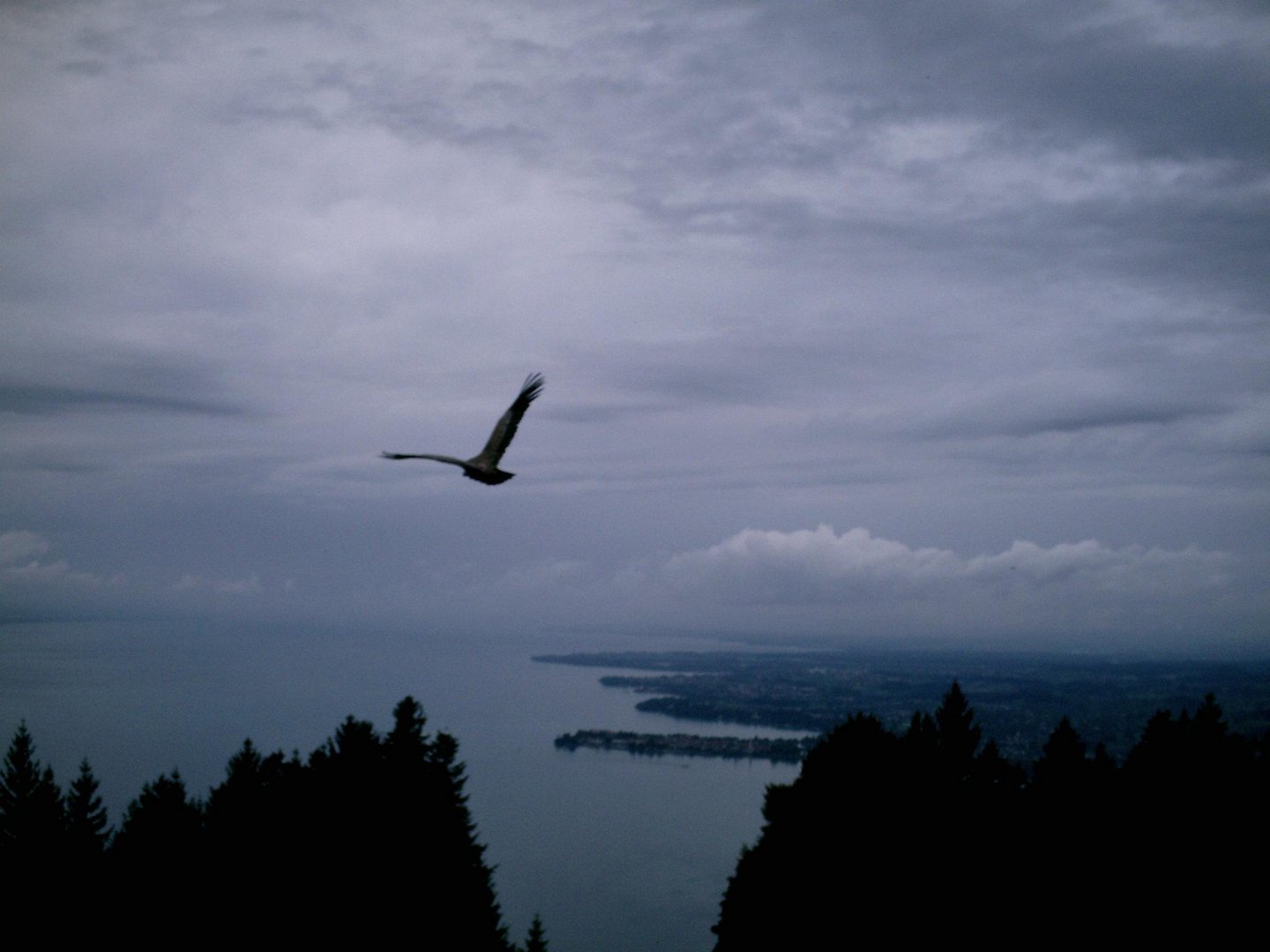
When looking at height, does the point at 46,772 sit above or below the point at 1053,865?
below

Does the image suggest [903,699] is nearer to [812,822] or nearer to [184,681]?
[184,681]

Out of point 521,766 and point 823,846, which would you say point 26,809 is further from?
point 521,766

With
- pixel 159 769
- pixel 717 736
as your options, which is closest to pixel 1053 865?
pixel 159 769

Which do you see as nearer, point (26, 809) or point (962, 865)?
point (962, 865)

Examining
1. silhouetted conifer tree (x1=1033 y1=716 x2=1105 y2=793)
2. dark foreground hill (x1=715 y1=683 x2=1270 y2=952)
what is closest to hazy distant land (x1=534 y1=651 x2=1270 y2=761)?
silhouetted conifer tree (x1=1033 y1=716 x2=1105 y2=793)

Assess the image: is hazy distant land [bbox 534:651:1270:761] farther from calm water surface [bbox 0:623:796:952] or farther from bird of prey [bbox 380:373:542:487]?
bird of prey [bbox 380:373:542:487]

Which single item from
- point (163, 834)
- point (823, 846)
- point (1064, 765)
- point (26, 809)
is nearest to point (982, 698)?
point (1064, 765)

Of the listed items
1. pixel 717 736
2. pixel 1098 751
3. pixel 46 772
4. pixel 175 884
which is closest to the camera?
pixel 175 884

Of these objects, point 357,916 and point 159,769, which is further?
point 159,769
